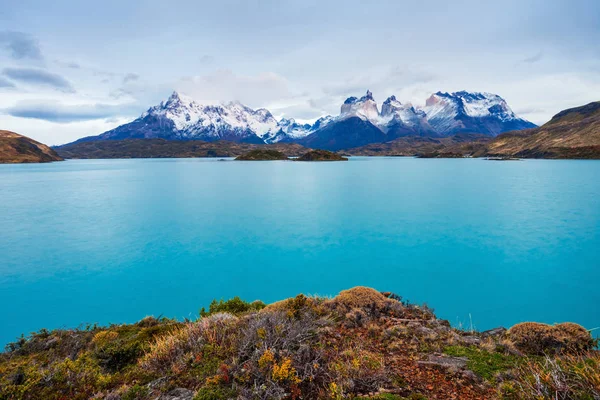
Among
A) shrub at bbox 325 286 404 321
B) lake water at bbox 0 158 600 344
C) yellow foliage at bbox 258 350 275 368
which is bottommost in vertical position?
lake water at bbox 0 158 600 344

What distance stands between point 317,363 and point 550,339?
8.87m

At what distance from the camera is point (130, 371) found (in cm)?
911

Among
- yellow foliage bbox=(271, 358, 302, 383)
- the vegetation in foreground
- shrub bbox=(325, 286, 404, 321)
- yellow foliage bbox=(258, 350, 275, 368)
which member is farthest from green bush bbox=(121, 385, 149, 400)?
shrub bbox=(325, 286, 404, 321)

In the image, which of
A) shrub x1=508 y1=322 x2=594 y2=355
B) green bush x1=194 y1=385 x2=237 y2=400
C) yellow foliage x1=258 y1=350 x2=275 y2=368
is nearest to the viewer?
green bush x1=194 y1=385 x2=237 y2=400

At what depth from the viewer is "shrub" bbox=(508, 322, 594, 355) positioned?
34.7 ft

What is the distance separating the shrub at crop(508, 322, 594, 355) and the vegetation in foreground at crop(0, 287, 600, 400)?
0.04 metres

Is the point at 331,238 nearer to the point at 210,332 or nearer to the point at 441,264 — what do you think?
the point at 441,264

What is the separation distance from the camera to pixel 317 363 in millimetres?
8133

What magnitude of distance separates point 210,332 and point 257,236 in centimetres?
2970

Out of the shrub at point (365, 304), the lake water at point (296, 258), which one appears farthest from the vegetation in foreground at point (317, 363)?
the lake water at point (296, 258)

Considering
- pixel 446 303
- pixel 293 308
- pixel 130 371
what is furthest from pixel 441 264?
pixel 130 371

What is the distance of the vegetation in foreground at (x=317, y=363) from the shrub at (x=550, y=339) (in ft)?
0.12

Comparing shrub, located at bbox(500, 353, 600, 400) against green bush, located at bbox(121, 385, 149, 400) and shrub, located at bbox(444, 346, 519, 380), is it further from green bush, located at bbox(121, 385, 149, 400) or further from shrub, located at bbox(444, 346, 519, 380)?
green bush, located at bbox(121, 385, 149, 400)

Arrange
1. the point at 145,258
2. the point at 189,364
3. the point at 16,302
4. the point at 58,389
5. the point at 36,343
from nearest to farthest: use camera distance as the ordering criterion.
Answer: the point at 58,389 < the point at 189,364 < the point at 36,343 < the point at 16,302 < the point at 145,258
